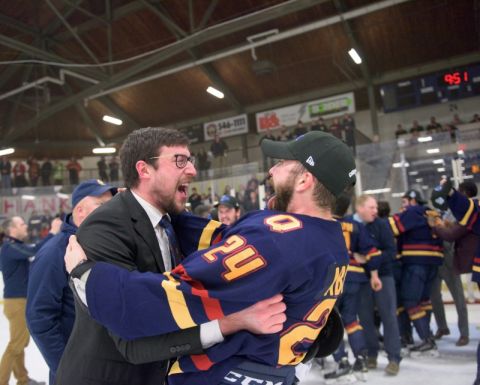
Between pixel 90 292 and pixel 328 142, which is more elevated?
pixel 328 142

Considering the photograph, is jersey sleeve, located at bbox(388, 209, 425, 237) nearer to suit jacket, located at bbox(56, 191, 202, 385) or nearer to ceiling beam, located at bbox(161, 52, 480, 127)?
suit jacket, located at bbox(56, 191, 202, 385)

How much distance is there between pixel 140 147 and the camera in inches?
56.6

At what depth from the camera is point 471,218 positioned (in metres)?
4.03

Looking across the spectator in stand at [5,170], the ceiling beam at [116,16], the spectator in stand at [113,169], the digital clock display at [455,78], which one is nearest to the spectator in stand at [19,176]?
the spectator in stand at [5,170]

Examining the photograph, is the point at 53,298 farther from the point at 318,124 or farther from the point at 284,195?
the point at 318,124

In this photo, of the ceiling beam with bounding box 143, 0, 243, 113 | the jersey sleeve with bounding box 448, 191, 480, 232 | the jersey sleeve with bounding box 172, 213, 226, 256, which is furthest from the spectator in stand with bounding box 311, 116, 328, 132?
the jersey sleeve with bounding box 172, 213, 226, 256

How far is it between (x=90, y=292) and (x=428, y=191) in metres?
7.22

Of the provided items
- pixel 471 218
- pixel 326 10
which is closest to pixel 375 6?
pixel 326 10

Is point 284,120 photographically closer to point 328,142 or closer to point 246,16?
point 246,16

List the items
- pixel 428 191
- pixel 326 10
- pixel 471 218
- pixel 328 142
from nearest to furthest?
pixel 328 142 < pixel 471 218 < pixel 428 191 < pixel 326 10

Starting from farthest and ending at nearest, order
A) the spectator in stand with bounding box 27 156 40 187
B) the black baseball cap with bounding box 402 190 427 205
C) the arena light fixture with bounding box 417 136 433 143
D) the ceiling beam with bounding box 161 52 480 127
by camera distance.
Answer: the spectator in stand with bounding box 27 156 40 187
the ceiling beam with bounding box 161 52 480 127
the arena light fixture with bounding box 417 136 433 143
the black baseball cap with bounding box 402 190 427 205

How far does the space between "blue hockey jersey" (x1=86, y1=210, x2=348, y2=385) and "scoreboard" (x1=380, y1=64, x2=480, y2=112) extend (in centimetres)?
1494

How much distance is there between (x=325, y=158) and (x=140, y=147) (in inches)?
22.7

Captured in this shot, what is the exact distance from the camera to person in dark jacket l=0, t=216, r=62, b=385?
4367mm
